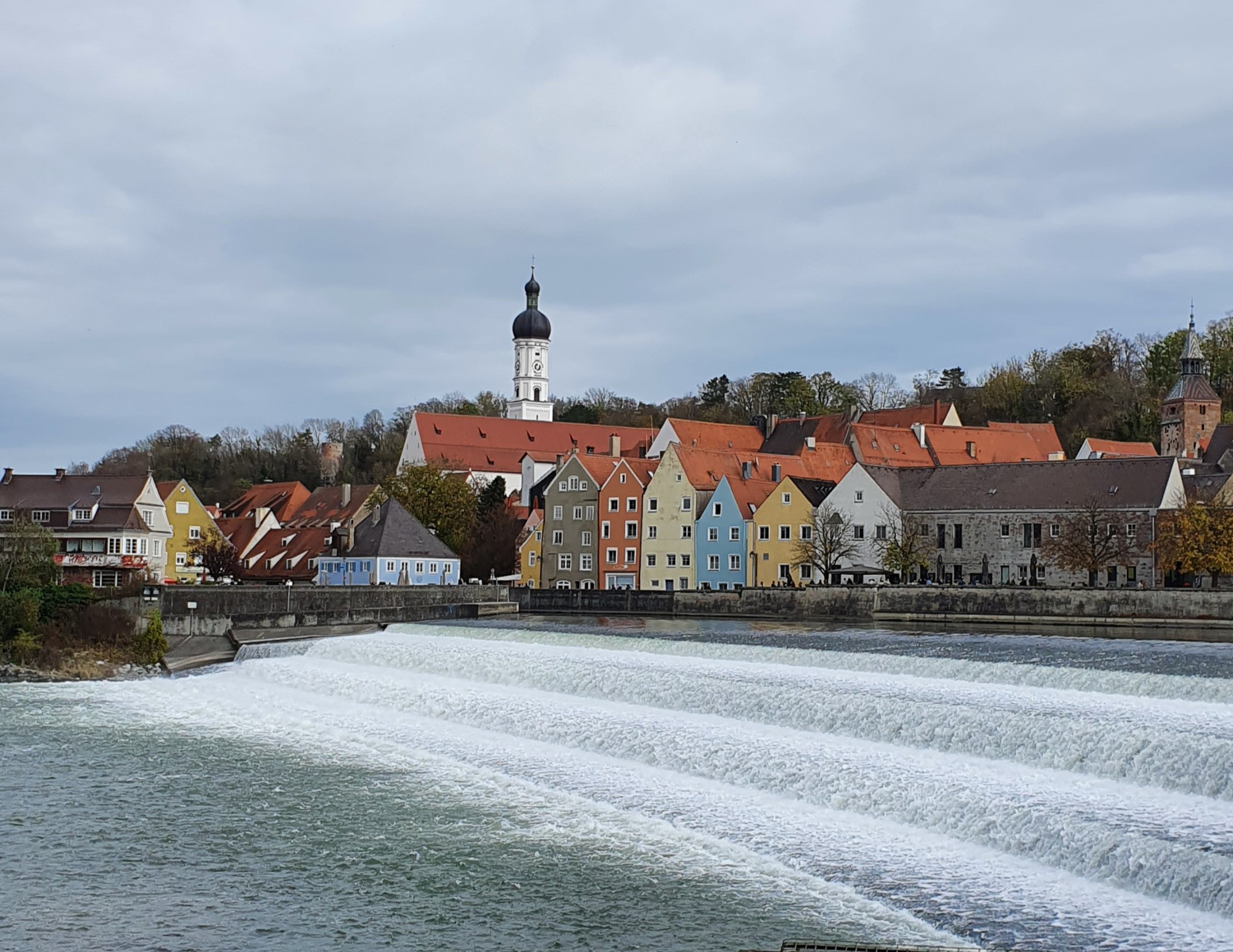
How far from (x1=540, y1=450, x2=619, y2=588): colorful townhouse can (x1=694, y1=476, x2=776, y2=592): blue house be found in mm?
7045

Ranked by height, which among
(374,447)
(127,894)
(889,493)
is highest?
(374,447)

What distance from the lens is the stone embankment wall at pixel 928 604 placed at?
48812 millimetres

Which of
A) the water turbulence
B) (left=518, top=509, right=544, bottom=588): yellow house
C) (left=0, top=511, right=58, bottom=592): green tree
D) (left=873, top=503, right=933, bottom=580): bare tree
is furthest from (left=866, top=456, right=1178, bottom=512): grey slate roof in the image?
(left=0, top=511, right=58, bottom=592): green tree

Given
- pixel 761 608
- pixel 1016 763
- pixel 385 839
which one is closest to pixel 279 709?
pixel 385 839

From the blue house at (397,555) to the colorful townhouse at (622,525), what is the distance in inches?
320

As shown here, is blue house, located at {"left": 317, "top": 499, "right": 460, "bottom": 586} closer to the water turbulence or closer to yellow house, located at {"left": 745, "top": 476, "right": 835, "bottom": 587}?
yellow house, located at {"left": 745, "top": 476, "right": 835, "bottom": 587}

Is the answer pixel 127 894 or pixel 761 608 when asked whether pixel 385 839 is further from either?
pixel 761 608

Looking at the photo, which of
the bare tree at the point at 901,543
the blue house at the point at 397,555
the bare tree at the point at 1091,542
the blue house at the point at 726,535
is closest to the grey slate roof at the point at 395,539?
the blue house at the point at 397,555

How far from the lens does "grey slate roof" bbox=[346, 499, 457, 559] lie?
221 feet

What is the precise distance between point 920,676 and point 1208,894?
47.6ft

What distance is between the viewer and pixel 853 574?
6519 centimetres

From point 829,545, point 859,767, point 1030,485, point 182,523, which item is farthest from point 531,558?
point 859,767

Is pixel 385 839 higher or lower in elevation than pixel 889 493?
lower

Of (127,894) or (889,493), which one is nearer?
(127,894)
